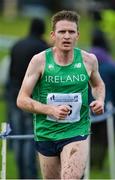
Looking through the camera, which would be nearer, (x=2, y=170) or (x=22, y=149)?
(x=2, y=170)

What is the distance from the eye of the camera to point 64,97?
8.99 metres

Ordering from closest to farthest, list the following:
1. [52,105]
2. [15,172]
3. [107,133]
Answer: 1. [52,105]
2. [15,172]
3. [107,133]

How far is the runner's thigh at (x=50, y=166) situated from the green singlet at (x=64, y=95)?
18cm

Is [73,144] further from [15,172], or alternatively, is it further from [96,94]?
[15,172]

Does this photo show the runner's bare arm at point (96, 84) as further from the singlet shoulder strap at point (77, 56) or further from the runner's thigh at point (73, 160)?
the runner's thigh at point (73, 160)

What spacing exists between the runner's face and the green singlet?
6.8 inches

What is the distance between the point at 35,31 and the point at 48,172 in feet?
15.5

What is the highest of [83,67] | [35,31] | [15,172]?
[35,31]

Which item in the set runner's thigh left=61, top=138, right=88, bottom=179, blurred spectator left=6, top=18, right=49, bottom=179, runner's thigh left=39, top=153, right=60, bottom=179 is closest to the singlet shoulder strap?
runner's thigh left=61, top=138, right=88, bottom=179

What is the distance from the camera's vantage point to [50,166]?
9.20 m

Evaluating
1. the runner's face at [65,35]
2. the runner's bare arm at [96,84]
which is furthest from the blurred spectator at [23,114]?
the runner's face at [65,35]

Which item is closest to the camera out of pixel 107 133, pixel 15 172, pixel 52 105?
pixel 52 105

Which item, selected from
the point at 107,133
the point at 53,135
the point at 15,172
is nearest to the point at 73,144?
the point at 53,135

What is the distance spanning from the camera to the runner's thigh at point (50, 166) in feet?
30.1
